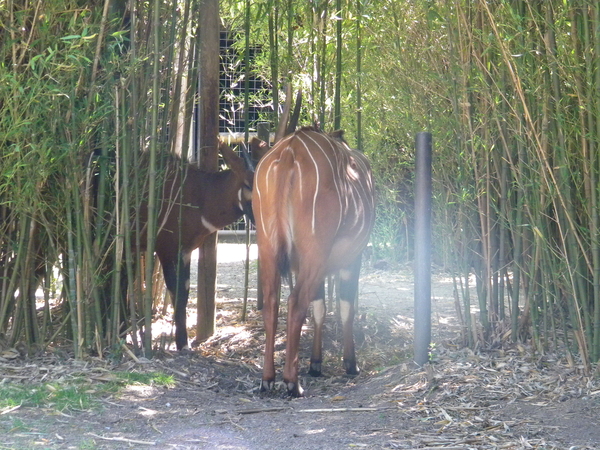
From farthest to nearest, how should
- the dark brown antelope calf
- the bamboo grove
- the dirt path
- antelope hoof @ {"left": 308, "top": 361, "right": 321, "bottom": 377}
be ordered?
the dark brown antelope calf < antelope hoof @ {"left": 308, "top": 361, "right": 321, "bottom": 377} < the bamboo grove < the dirt path

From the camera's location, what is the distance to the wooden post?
516cm

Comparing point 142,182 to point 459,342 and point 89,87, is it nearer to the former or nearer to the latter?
point 89,87

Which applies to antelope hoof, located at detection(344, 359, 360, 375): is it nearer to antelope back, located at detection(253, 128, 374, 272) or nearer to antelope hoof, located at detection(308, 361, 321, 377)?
antelope hoof, located at detection(308, 361, 321, 377)

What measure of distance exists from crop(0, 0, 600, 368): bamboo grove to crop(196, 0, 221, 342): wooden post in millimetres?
333

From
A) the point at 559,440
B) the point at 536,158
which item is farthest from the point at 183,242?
the point at 559,440

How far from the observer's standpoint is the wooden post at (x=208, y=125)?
203 inches

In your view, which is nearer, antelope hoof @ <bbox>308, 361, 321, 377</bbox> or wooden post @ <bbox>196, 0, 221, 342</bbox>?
antelope hoof @ <bbox>308, 361, 321, 377</bbox>

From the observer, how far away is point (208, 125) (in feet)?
17.5

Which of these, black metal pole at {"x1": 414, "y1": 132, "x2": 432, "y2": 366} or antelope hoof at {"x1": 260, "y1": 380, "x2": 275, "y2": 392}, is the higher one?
black metal pole at {"x1": 414, "y1": 132, "x2": 432, "y2": 366}

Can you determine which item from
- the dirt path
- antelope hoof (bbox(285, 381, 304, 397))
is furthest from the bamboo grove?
antelope hoof (bbox(285, 381, 304, 397))

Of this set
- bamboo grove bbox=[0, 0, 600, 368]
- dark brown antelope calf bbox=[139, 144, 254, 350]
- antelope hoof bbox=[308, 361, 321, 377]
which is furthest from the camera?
dark brown antelope calf bbox=[139, 144, 254, 350]

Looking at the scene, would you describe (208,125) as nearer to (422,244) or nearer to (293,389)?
(422,244)

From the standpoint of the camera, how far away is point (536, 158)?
383cm

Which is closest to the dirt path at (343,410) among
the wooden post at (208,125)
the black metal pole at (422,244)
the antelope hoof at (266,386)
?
the antelope hoof at (266,386)
